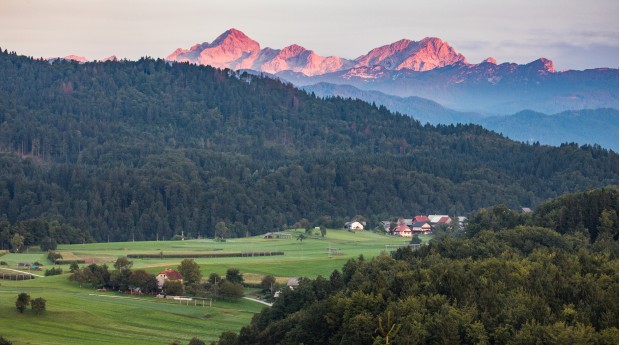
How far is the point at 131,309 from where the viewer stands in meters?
71.3

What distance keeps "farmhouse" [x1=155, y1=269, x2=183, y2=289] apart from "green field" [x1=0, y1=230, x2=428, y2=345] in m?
3.20

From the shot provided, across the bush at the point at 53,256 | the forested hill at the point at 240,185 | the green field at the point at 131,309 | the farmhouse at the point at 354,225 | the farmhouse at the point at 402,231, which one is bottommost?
the green field at the point at 131,309

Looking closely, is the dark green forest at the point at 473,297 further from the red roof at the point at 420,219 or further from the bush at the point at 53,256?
the red roof at the point at 420,219

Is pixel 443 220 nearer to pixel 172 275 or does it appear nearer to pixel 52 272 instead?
pixel 52 272

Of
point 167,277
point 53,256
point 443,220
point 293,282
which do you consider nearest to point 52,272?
point 167,277

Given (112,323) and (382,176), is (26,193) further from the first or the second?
(112,323)

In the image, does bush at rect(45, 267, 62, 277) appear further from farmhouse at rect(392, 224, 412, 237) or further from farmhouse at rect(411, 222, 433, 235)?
farmhouse at rect(411, 222, 433, 235)

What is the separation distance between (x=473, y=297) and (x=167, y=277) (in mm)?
34303

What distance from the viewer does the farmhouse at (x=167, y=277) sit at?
81750 mm

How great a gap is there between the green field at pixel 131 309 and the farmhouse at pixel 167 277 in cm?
320

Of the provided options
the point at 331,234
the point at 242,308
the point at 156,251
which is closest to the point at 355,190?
the point at 331,234

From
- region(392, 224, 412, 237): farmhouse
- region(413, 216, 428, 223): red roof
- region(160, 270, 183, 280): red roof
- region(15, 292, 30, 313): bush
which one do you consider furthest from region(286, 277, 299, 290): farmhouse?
region(413, 216, 428, 223): red roof

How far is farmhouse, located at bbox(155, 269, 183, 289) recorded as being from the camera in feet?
268

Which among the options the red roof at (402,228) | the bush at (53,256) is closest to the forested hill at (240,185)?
the red roof at (402,228)
